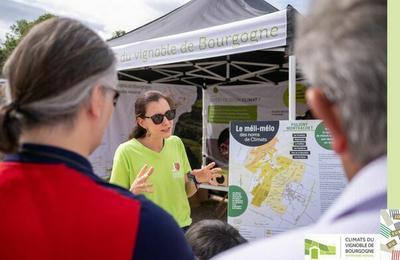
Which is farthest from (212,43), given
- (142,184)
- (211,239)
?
(211,239)

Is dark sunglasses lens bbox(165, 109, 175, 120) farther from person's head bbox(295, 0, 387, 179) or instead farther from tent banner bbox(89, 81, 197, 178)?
tent banner bbox(89, 81, 197, 178)

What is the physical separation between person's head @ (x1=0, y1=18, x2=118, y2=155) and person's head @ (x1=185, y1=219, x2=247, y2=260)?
516 mm

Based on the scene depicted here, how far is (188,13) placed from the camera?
4086 mm

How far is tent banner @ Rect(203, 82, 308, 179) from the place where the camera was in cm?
459

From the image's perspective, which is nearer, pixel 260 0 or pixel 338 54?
pixel 338 54

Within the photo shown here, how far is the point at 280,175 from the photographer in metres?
1.84

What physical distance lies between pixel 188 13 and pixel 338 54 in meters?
3.82

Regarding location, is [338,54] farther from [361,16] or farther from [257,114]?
[257,114]

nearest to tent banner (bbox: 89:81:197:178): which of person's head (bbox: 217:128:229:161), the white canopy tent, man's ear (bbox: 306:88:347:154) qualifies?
the white canopy tent

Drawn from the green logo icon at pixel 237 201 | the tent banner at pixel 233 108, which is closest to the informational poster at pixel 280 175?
the green logo icon at pixel 237 201

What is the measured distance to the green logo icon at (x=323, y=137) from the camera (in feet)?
5.64

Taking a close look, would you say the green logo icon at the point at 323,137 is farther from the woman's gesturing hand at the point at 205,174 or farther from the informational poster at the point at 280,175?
the woman's gesturing hand at the point at 205,174

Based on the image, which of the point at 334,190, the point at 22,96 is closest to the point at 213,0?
the point at 334,190

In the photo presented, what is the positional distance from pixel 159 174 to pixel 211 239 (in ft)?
2.21
